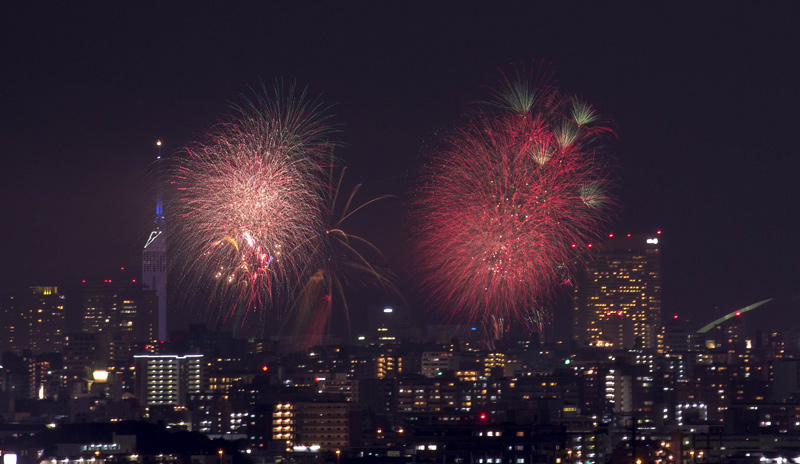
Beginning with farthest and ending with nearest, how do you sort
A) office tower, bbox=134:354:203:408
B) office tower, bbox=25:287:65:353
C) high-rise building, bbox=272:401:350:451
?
office tower, bbox=25:287:65:353
office tower, bbox=134:354:203:408
high-rise building, bbox=272:401:350:451

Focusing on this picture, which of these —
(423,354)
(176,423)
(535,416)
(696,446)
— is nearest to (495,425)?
(535,416)

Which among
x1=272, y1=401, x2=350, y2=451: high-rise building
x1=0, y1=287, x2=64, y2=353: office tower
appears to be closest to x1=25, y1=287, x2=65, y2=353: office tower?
x1=0, y1=287, x2=64, y2=353: office tower

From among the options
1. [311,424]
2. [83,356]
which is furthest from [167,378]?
[311,424]

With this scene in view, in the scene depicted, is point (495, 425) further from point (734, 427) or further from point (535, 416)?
point (734, 427)

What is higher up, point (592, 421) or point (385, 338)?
point (385, 338)

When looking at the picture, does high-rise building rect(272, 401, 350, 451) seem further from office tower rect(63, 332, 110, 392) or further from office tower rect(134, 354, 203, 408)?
office tower rect(63, 332, 110, 392)

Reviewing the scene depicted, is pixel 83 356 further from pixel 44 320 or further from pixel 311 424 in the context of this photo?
pixel 311 424

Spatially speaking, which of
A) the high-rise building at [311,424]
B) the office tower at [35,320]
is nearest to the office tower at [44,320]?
the office tower at [35,320]

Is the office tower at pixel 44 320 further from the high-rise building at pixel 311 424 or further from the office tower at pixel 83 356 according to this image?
the high-rise building at pixel 311 424
